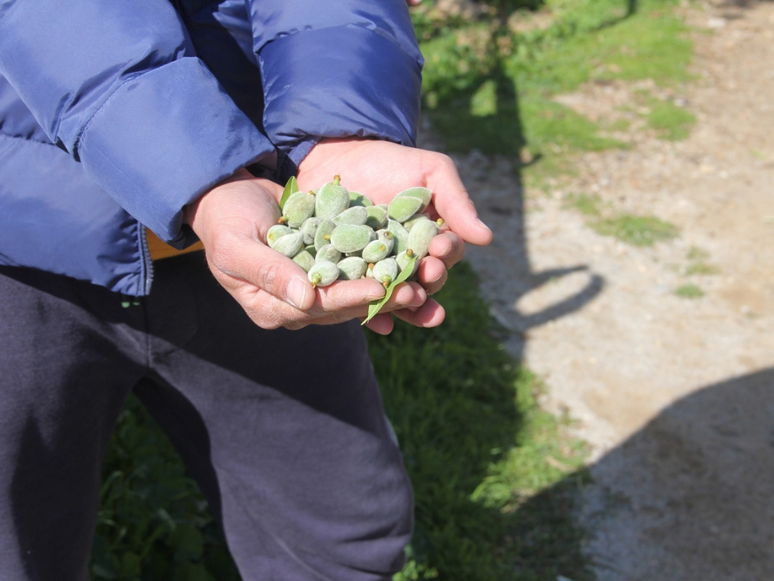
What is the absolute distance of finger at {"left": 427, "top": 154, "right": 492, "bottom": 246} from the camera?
47.7 inches

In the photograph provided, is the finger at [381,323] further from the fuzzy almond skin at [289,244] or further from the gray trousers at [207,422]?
the gray trousers at [207,422]

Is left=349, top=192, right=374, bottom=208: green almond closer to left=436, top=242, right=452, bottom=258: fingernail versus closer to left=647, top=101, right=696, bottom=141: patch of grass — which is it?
left=436, top=242, right=452, bottom=258: fingernail

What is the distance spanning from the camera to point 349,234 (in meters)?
1.22

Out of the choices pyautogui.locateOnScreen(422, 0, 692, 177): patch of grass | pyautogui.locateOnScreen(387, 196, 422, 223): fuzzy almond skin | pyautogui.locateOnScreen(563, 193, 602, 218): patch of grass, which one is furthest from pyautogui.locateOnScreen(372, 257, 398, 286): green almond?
pyautogui.locateOnScreen(422, 0, 692, 177): patch of grass

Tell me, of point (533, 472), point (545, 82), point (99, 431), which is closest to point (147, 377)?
point (99, 431)

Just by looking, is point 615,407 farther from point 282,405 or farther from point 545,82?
point 545,82

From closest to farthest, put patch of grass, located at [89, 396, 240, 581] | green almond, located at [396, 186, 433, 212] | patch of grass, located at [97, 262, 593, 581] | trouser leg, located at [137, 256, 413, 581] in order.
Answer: green almond, located at [396, 186, 433, 212], trouser leg, located at [137, 256, 413, 581], patch of grass, located at [89, 396, 240, 581], patch of grass, located at [97, 262, 593, 581]

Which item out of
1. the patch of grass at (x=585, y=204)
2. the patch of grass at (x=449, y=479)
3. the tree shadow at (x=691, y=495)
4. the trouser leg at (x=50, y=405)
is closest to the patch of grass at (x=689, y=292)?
the tree shadow at (x=691, y=495)

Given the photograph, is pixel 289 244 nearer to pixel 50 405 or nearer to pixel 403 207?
pixel 403 207

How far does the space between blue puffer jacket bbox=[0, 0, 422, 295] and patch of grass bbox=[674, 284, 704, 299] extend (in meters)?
2.58

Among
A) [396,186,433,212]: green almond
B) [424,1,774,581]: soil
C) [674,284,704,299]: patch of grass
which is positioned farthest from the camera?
[674,284,704,299]: patch of grass

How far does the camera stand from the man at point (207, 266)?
112 centimetres

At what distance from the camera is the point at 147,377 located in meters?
1.46

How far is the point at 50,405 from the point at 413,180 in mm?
745
